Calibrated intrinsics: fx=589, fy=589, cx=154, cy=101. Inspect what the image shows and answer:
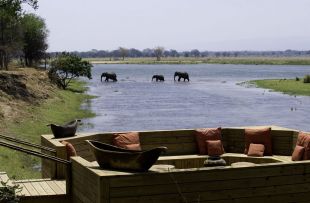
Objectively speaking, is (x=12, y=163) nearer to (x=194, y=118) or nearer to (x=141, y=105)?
(x=194, y=118)

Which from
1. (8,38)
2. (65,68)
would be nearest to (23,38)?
(8,38)

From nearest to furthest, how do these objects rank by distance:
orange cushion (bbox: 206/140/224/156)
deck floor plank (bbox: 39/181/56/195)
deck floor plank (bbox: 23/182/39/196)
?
1. deck floor plank (bbox: 23/182/39/196)
2. deck floor plank (bbox: 39/181/56/195)
3. orange cushion (bbox: 206/140/224/156)

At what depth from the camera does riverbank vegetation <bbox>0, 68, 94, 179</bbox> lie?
19312 mm

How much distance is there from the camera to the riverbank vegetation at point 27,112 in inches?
760

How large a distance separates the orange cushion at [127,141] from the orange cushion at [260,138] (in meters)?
2.78

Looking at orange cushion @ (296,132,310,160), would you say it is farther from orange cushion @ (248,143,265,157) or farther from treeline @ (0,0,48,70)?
treeline @ (0,0,48,70)

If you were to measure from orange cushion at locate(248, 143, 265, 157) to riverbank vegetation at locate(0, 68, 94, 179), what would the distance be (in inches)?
263

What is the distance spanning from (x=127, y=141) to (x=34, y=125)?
15.4 metres

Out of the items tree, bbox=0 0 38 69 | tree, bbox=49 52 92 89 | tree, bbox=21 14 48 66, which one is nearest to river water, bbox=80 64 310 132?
tree, bbox=49 52 92 89

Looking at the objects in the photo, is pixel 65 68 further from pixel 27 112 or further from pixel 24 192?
pixel 24 192

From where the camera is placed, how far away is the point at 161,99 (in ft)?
175

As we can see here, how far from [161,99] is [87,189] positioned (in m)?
43.0

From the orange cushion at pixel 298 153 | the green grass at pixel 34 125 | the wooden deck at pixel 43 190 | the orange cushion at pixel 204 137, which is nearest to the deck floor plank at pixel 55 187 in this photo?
the wooden deck at pixel 43 190

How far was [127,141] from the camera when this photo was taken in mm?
13992
